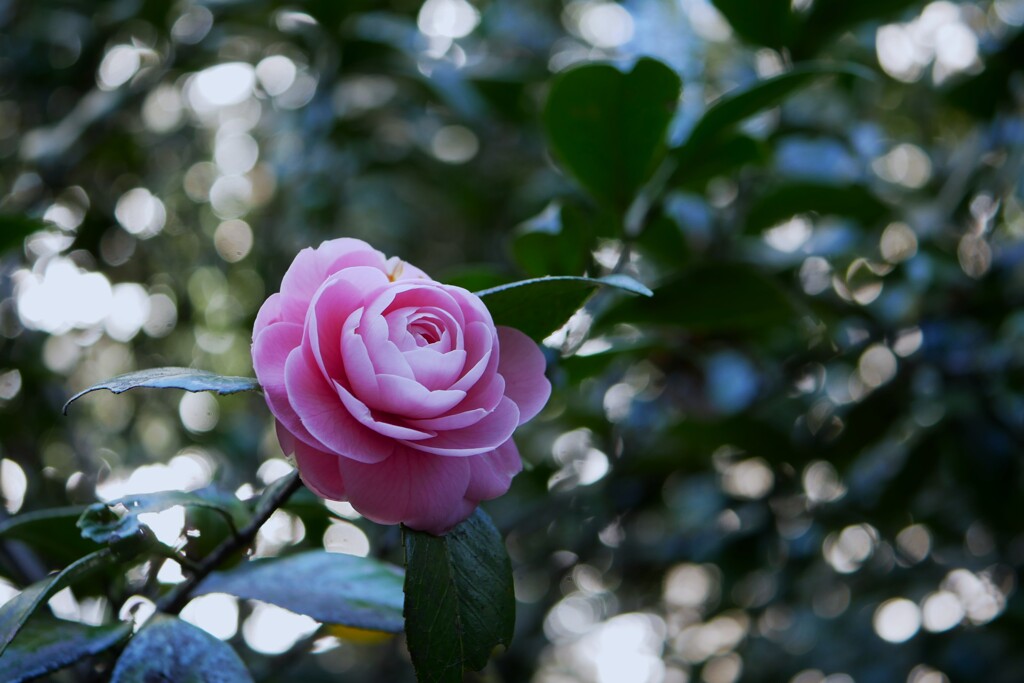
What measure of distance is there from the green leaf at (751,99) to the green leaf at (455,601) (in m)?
0.45

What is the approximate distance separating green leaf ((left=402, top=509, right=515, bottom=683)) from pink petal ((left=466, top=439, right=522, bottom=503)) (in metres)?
0.02

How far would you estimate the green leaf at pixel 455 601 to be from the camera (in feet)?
1.54

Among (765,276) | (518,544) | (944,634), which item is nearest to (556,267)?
(765,276)

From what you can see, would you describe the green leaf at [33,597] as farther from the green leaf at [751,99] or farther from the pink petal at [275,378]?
the green leaf at [751,99]

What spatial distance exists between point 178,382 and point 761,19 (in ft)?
2.51

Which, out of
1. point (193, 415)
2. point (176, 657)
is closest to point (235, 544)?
point (176, 657)

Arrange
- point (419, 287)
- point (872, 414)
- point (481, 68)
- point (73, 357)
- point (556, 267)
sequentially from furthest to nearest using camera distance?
point (73, 357) → point (481, 68) → point (872, 414) → point (556, 267) → point (419, 287)

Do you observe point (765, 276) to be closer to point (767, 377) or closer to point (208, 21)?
point (767, 377)

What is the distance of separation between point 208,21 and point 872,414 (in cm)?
113

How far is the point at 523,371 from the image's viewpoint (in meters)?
0.53

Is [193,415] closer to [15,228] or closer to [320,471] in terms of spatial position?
[15,228]

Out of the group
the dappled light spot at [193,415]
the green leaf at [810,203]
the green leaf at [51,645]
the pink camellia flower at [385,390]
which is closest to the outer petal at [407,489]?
the pink camellia flower at [385,390]

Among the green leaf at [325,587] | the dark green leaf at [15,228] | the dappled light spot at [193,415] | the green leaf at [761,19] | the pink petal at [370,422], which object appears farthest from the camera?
the dappled light spot at [193,415]

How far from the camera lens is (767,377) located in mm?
1289
